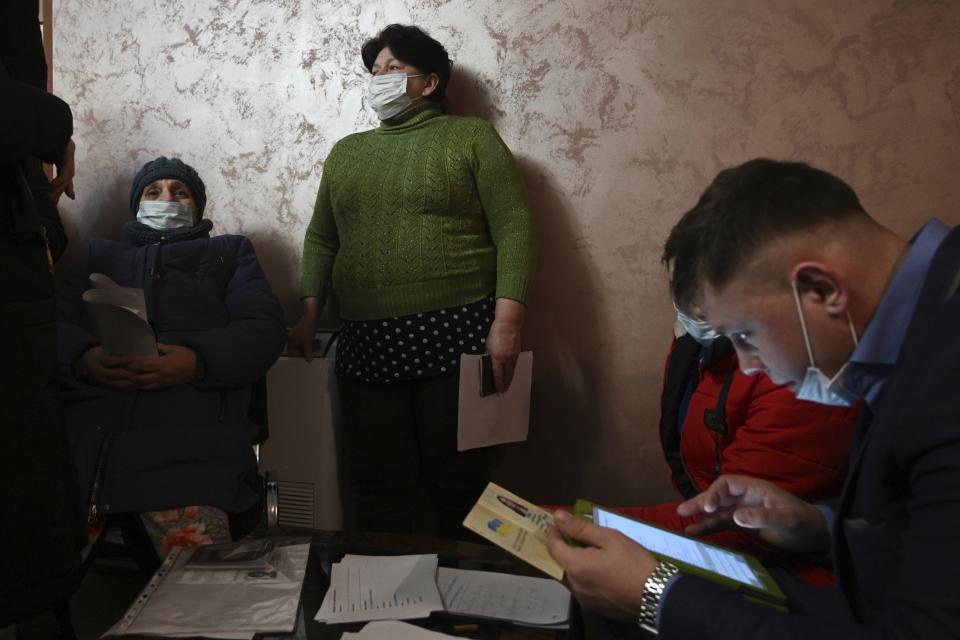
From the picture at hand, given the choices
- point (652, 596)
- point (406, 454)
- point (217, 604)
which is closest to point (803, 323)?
point (652, 596)

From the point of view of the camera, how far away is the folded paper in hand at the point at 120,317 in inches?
58.4

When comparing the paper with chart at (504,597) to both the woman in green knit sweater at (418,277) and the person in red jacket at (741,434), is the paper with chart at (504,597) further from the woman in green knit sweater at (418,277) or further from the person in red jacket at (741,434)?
the woman in green knit sweater at (418,277)

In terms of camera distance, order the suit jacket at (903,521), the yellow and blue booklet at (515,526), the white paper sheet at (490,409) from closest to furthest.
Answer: the suit jacket at (903,521) → the yellow and blue booklet at (515,526) → the white paper sheet at (490,409)

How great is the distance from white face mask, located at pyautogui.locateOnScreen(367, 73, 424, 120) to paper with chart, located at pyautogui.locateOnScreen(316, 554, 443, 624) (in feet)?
3.91

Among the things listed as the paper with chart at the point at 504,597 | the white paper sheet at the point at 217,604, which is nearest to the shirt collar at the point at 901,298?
the paper with chart at the point at 504,597

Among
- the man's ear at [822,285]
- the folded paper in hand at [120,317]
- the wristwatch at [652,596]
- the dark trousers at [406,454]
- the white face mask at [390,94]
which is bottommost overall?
the dark trousers at [406,454]

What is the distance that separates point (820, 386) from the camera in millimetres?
873

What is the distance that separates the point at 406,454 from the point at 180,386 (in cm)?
61

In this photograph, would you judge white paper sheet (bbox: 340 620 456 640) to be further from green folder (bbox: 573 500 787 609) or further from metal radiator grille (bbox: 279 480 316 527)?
metal radiator grille (bbox: 279 480 316 527)

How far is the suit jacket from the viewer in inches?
25.6

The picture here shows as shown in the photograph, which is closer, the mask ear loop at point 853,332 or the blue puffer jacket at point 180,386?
the mask ear loop at point 853,332

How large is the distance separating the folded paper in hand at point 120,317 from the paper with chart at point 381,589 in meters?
0.70

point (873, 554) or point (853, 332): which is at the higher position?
point (853, 332)

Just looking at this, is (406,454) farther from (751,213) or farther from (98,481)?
(751,213)
